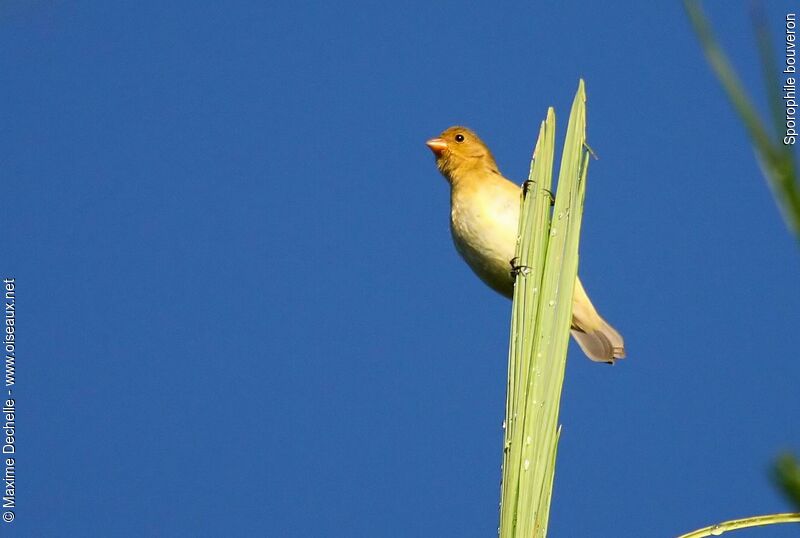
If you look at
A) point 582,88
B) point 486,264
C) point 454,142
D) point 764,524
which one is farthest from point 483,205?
point 764,524

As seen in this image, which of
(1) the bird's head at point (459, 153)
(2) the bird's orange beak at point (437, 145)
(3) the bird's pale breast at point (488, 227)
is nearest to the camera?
(3) the bird's pale breast at point (488, 227)

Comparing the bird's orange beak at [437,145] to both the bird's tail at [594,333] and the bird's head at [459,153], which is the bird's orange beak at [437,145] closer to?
the bird's head at [459,153]

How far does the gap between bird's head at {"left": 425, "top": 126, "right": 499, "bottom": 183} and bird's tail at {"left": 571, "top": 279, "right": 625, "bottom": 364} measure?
3.95 feet

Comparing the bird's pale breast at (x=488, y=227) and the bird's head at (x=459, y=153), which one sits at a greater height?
the bird's head at (x=459, y=153)

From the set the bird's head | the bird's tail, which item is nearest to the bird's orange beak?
the bird's head

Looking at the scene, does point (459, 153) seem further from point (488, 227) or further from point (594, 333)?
point (594, 333)

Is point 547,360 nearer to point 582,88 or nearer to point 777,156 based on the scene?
point 582,88

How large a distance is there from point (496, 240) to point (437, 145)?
1342mm

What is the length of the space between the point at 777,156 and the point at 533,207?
109cm

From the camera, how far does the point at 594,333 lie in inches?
238

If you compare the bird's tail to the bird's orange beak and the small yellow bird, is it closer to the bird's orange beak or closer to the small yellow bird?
the small yellow bird

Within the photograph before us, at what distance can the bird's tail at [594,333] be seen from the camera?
5988 mm

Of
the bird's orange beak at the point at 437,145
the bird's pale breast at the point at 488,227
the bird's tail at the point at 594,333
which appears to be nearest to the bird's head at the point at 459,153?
the bird's orange beak at the point at 437,145

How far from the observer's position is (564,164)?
1395 mm
